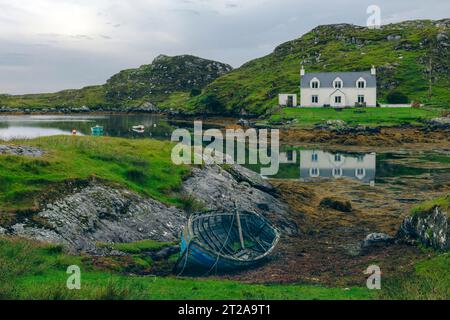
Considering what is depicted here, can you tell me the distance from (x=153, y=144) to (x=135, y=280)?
30.7m

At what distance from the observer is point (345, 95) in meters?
136

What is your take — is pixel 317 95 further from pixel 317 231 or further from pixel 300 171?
pixel 317 231

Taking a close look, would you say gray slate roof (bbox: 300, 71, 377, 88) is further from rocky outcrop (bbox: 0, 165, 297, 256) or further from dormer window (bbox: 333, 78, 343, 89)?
rocky outcrop (bbox: 0, 165, 297, 256)

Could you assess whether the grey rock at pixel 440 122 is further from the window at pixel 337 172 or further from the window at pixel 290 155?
the window at pixel 337 172

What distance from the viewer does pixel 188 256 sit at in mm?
26781

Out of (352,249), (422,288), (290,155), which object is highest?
(422,288)

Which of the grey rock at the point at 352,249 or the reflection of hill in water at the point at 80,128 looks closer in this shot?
the grey rock at the point at 352,249

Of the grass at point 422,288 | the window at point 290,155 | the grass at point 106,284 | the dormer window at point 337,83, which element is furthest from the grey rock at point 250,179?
the dormer window at point 337,83

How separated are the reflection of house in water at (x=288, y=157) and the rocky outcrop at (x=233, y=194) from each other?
104 feet

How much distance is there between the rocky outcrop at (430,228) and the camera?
90.1 feet

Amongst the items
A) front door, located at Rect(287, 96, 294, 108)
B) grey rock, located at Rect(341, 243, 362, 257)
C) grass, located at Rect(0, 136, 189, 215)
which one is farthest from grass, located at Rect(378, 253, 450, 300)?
front door, located at Rect(287, 96, 294, 108)

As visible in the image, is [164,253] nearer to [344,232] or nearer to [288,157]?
[344,232]

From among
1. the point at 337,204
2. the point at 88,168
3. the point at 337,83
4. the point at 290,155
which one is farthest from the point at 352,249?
the point at 337,83

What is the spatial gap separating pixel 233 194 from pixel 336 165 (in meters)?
35.9
